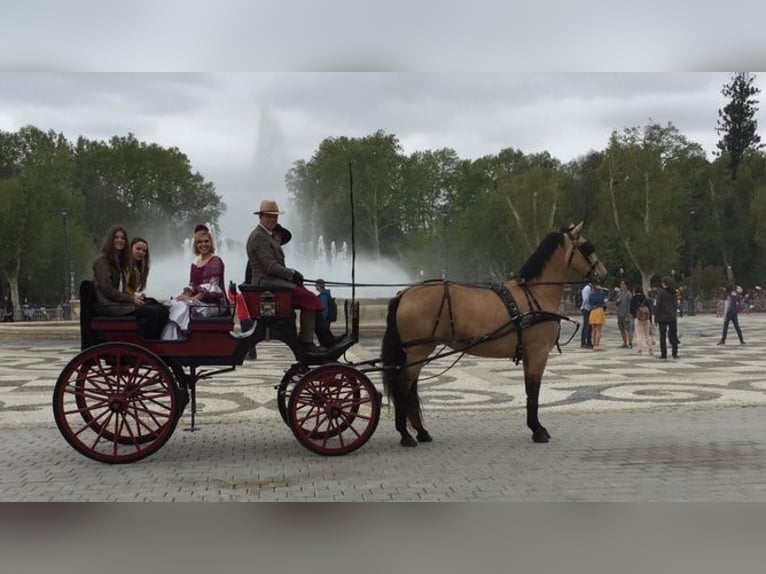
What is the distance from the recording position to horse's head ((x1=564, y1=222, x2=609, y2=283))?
757cm

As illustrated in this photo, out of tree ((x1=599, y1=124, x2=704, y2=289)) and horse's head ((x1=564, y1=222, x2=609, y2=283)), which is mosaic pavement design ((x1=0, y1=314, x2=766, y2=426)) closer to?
horse's head ((x1=564, y1=222, x2=609, y2=283))

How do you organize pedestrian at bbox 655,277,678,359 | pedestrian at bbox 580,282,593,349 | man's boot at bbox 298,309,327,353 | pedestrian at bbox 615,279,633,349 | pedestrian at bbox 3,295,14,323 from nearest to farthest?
man's boot at bbox 298,309,327,353 → pedestrian at bbox 655,277,678,359 → pedestrian at bbox 580,282,593,349 → pedestrian at bbox 615,279,633,349 → pedestrian at bbox 3,295,14,323

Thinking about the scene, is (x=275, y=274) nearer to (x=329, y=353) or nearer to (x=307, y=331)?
(x=307, y=331)

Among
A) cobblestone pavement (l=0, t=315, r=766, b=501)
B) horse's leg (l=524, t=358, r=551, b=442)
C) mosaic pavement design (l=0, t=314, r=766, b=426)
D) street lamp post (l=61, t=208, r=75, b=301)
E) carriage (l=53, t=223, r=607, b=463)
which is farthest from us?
street lamp post (l=61, t=208, r=75, b=301)

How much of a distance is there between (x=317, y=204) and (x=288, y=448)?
2064 inches

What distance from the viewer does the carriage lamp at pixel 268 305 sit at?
677 cm

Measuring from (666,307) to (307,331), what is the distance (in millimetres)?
10745

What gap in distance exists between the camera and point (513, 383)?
12195 mm

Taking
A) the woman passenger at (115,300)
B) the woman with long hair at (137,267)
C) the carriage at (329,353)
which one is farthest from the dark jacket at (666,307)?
the woman passenger at (115,300)

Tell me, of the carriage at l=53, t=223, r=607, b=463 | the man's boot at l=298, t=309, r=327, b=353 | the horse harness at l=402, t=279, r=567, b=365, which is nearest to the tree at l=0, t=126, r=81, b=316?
the carriage at l=53, t=223, r=607, b=463

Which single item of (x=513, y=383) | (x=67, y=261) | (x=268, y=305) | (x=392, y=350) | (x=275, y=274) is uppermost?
(x=67, y=261)

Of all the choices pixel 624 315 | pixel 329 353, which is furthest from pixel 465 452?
pixel 624 315

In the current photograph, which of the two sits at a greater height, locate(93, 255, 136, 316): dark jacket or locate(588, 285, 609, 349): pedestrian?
locate(93, 255, 136, 316): dark jacket

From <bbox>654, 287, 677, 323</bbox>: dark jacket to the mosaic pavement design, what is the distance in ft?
2.77
